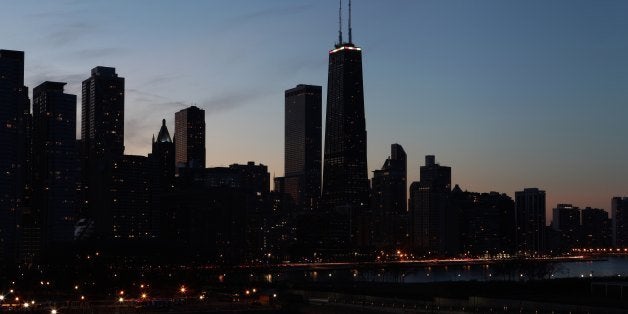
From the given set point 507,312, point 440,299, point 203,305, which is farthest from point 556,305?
point 203,305

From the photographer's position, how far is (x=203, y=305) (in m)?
86.8

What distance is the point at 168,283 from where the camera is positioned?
461 feet

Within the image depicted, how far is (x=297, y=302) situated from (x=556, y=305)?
83.5 feet

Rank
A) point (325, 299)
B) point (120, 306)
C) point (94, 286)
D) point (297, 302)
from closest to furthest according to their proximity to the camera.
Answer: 1. point (120, 306)
2. point (297, 302)
3. point (325, 299)
4. point (94, 286)

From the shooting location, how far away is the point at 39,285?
468 feet

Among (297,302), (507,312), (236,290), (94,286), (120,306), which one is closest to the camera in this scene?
(507,312)

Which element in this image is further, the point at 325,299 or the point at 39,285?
the point at 39,285

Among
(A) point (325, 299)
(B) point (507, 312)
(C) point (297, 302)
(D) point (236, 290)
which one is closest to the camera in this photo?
(B) point (507, 312)

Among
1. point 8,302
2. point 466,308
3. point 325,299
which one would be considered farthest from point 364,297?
point 8,302

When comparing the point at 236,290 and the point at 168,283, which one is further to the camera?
the point at 168,283

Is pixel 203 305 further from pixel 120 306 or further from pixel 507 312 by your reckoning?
pixel 507 312

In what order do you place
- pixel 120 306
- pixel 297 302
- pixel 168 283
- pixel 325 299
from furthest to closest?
pixel 168 283 → pixel 325 299 → pixel 297 302 → pixel 120 306

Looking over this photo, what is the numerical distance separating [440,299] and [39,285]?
75530mm

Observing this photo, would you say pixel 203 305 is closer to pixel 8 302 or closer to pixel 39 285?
pixel 8 302
